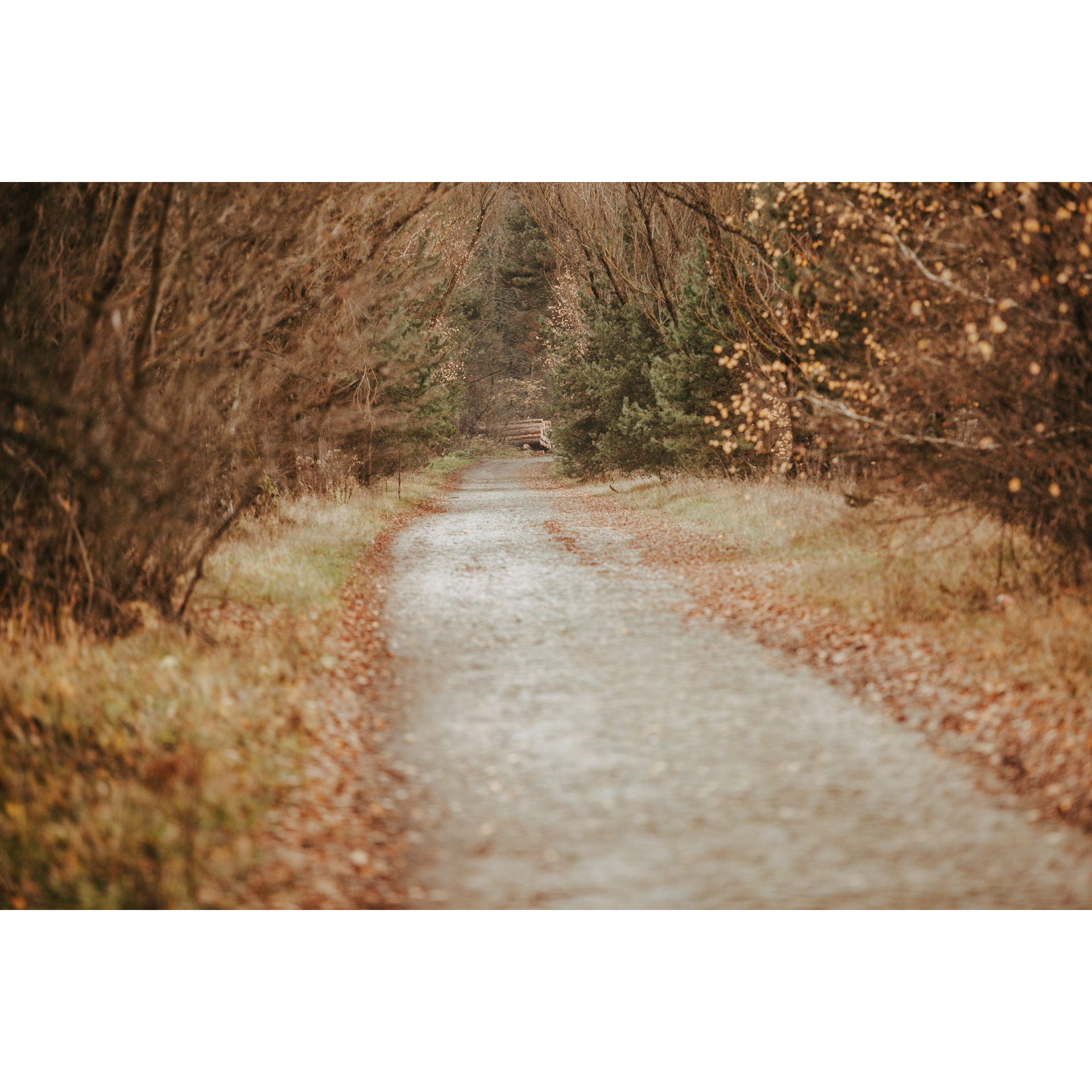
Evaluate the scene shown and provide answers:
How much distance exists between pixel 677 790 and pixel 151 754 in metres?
2.95

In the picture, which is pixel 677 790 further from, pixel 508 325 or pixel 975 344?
pixel 508 325

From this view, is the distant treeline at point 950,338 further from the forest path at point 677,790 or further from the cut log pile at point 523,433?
the cut log pile at point 523,433

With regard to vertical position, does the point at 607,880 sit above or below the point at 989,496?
below

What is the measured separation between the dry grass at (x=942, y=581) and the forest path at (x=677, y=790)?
1212mm

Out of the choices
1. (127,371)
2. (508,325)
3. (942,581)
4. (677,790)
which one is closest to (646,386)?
Answer: (942,581)

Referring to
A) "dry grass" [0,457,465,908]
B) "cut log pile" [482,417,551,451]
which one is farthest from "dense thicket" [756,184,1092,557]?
"cut log pile" [482,417,551,451]

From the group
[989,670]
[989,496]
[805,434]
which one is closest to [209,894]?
[989,670]

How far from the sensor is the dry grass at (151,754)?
13.7 ft

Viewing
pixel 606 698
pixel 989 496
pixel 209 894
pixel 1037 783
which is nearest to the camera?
pixel 209 894

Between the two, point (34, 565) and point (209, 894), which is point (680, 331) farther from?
point (209, 894)

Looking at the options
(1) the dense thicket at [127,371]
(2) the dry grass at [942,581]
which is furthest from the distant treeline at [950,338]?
(1) the dense thicket at [127,371]

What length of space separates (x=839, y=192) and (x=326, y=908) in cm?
761

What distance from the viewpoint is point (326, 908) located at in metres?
4.10

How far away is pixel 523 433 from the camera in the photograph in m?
54.5
